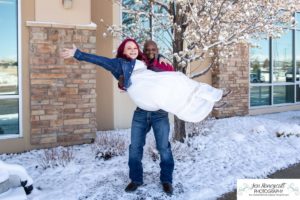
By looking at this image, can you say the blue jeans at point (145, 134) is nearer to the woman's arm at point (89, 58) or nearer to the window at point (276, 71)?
the woman's arm at point (89, 58)

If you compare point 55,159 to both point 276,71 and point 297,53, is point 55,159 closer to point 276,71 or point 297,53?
point 276,71

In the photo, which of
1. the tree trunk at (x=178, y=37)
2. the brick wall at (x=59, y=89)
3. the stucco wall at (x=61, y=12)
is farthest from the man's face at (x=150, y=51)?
the stucco wall at (x=61, y=12)

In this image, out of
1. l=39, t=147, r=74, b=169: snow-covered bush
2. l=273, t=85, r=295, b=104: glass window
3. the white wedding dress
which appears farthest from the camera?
l=273, t=85, r=295, b=104: glass window

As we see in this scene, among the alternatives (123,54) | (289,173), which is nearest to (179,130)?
(289,173)

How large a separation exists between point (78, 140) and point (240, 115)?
16.5 feet

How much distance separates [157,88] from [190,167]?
1889mm

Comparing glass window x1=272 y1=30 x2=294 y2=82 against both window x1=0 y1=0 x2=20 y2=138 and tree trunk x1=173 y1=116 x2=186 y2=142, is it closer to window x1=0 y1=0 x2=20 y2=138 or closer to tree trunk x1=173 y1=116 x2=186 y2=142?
tree trunk x1=173 y1=116 x2=186 y2=142

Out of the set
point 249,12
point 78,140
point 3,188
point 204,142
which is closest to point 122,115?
point 78,140

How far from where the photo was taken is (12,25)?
648 cm

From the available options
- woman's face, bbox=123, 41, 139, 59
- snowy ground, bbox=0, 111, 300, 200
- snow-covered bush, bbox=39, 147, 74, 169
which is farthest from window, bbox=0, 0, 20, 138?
woman's face, bbox=123, 41, 139, 59

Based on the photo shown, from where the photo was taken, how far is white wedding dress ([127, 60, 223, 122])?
4020 mm

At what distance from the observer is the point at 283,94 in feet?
39.4

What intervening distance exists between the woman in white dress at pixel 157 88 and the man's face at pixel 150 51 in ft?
0.49

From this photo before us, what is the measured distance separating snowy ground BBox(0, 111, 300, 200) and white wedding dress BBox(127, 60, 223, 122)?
995mm
